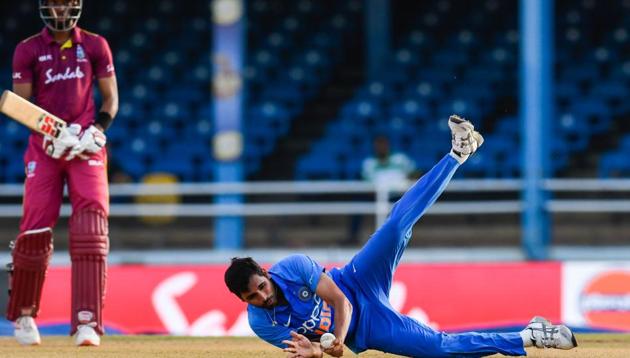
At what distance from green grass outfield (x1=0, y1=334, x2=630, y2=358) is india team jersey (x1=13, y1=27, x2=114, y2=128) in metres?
1.50

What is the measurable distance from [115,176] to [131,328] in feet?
15.2

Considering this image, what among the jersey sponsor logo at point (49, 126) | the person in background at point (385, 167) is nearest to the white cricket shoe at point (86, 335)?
the jersey sponsor logo at point (49, 126)

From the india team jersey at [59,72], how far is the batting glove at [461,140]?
2.44 metres

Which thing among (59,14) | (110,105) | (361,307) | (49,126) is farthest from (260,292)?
(59,14)

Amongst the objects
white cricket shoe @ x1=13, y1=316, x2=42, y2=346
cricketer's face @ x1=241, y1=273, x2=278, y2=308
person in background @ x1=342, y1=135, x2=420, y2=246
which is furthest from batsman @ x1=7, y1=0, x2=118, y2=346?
person in background @ x1=342, y1=135, x2=420, y2=246

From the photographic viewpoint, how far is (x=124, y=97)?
67.7ft

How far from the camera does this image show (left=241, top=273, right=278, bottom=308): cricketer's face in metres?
7.43

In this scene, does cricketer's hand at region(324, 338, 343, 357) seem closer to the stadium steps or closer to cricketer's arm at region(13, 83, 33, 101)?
cricketer's arm at region(13, 83, 33, 101)

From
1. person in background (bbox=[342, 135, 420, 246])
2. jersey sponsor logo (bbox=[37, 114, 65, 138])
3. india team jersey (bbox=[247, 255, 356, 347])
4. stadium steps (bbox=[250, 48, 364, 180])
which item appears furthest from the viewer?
stadium steps (bbox=[250, 48, 364, 180])

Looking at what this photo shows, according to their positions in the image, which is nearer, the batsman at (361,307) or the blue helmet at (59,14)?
the batsman at (361,307)

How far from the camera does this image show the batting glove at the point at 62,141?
8.76 meters

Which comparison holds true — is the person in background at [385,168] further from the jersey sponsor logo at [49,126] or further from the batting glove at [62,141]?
the jersey sponsor logo at [49,126]

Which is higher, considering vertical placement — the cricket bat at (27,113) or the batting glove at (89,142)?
the cricket bat at (27,113)

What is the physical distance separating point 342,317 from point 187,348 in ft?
6.45
